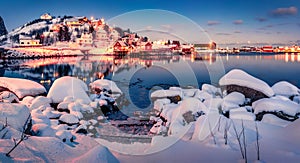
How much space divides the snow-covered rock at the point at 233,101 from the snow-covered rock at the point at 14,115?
196 inches

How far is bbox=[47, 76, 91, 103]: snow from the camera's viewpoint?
8367 mm

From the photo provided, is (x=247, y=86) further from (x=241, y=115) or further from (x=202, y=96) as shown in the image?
(x=241, y=115)

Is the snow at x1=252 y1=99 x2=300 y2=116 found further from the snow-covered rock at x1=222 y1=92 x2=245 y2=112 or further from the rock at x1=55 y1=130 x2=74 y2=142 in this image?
the rock at x1=55 y1=130 x2=74 y2=142

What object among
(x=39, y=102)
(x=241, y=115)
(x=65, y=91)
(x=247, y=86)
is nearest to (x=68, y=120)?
(x=39, y=102)

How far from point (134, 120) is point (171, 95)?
2.01 metres

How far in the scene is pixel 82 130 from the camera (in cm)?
591

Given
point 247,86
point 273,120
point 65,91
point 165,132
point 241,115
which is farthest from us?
point 65,91

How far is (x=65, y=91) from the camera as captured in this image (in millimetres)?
8680

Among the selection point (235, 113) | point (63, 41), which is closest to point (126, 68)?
point (235, 113)

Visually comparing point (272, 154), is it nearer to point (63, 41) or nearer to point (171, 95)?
point (171, 95)

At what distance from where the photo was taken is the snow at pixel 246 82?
778 cm

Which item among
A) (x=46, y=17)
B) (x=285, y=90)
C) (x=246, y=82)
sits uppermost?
(x=46, y=17)

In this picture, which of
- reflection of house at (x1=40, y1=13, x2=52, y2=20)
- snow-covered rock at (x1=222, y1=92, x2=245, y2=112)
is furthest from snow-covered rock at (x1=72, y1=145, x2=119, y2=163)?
reflection of house at (x1=40, y1=13, x2=52, y2=20)

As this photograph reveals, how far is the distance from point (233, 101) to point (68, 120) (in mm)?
4561
